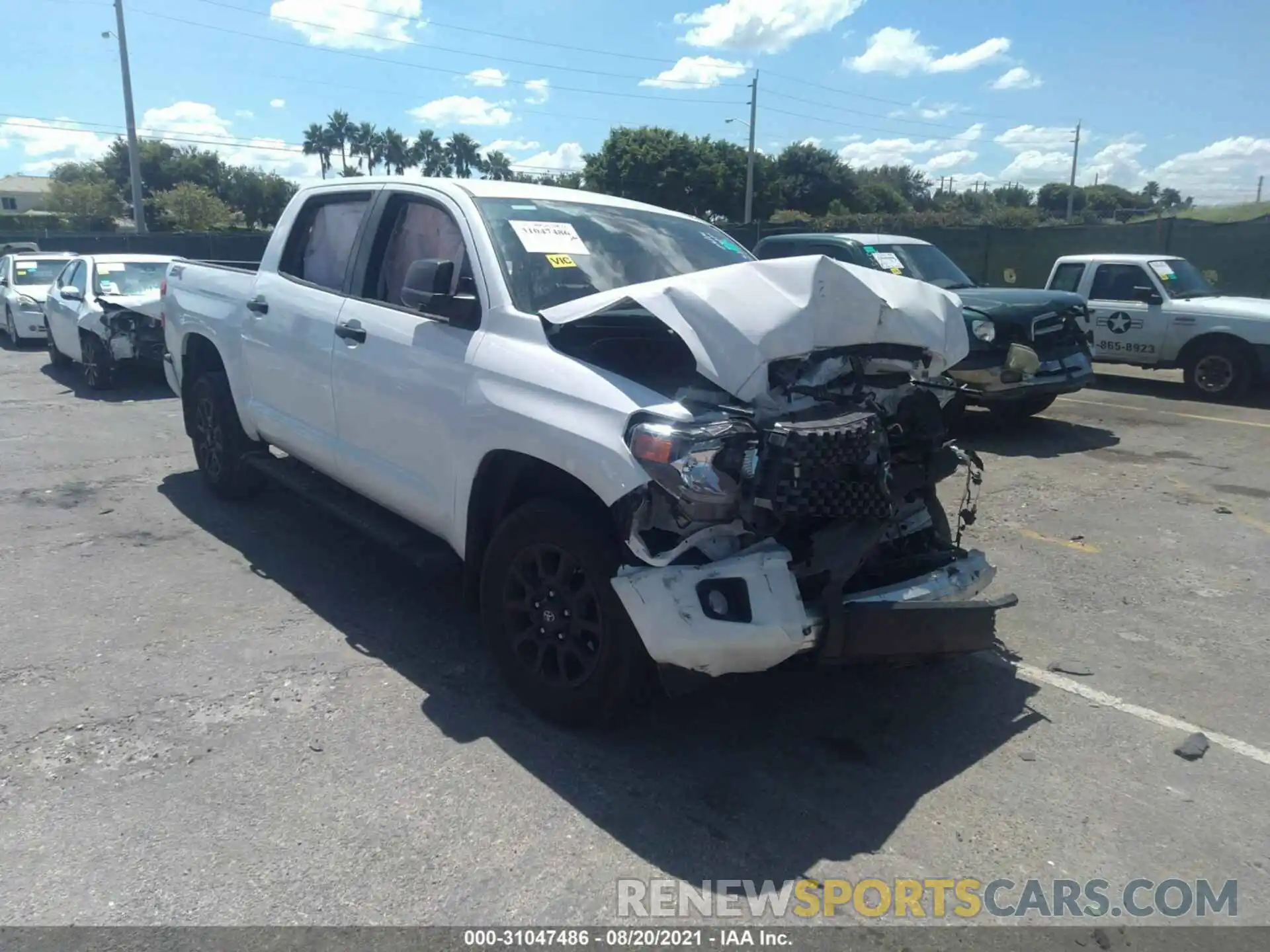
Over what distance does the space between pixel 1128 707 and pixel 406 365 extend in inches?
137

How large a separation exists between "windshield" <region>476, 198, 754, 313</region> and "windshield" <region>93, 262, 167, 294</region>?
9.60 m

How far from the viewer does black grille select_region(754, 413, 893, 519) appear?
316 cm

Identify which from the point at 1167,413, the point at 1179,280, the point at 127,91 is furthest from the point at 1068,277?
the point at 127,91

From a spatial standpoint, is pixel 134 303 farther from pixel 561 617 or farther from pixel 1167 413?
pixel 1167 413

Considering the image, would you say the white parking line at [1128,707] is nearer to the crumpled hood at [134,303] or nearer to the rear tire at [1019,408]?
the rear tire at [1019,408]

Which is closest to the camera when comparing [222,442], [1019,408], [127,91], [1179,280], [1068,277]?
[222,442]

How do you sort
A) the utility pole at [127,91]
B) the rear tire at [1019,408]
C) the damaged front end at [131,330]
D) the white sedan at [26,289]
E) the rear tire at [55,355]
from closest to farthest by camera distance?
the rear tire at [1019,408], the damaged front end at [131,330], the rear tire at [55,355], the white sedan at [26,289], the utility pole at [127,91]

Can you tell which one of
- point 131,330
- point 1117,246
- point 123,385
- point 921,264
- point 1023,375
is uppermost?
point 1117,246

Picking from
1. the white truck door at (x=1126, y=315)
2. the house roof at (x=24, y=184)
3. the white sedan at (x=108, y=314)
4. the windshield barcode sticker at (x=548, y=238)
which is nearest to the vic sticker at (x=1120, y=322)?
the white truck door at (x=1126, y=315)

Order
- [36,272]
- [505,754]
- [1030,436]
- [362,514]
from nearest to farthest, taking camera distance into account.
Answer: [505,754] < [362,514] < [1030,436] < [36,272]

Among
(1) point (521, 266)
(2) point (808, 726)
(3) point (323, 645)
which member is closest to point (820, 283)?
(1) point (521, 266)

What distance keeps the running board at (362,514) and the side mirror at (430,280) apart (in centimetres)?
114

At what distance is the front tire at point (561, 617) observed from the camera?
3.44 m

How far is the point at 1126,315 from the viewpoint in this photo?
12523 mm
